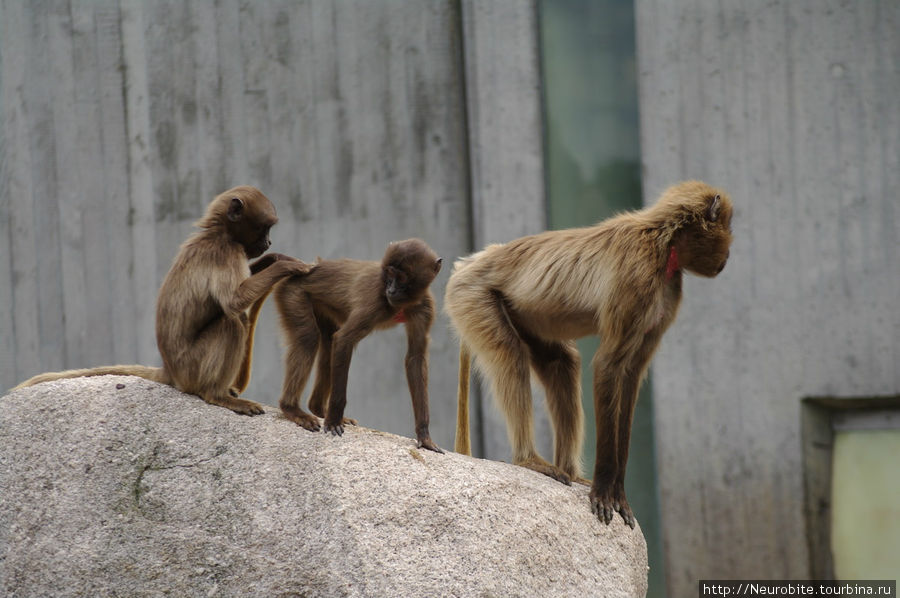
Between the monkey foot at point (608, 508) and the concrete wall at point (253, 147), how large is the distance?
149 inches

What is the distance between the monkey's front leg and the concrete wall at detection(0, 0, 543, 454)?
363 cm

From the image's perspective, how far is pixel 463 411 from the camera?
6336mm

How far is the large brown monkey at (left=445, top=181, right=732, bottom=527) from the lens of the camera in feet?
18.2

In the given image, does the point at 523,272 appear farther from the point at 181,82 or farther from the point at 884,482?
the point at 181,82

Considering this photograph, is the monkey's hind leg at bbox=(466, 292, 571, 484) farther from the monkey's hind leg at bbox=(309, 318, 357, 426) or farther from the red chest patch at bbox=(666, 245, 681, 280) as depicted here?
the red chest patch at bbox=(666, 245, 681, 280)

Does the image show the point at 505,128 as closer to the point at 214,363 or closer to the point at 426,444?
the point at 426,444

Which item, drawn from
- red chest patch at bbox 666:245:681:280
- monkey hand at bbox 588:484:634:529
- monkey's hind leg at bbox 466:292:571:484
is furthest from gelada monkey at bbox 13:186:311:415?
red chest patch at bbox 666:245:681:280

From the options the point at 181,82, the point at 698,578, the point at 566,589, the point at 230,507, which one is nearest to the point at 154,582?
the point at 230,507

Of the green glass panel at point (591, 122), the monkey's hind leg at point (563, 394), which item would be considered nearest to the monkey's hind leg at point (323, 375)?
the monkey's hind leg at point (563, 394)

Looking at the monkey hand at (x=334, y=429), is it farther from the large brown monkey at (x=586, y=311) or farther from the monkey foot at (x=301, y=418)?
the large brown monkey at (x=586, y=311)

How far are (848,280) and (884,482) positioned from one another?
5.79 feet

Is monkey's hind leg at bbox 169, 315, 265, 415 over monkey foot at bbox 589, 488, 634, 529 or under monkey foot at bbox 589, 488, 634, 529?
over

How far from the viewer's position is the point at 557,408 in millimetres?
6180

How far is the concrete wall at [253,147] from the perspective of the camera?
9344mm
